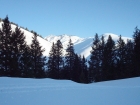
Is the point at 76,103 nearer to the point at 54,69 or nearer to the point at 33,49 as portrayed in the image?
→ the point at 33,49

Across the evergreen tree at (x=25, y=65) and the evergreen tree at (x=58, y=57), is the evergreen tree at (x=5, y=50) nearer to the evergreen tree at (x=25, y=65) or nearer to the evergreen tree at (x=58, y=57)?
the evergreen tree at (x=25, y=65)

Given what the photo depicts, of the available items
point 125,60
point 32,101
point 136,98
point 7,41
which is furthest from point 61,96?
point 125,60

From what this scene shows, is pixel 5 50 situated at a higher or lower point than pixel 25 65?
higher

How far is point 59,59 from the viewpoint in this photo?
151ft

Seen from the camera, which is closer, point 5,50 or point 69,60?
point 5,50

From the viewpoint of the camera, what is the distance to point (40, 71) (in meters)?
38.0

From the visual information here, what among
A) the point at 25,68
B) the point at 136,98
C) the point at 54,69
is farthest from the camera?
the point at 54,69

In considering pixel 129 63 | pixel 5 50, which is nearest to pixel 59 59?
pixel 129 63

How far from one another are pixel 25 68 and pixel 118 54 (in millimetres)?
22678

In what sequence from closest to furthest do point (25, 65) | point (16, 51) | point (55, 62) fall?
point (16, 51)
point (25, 65)
point (55, 62)

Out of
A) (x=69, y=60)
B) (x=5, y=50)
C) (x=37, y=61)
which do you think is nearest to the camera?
(x=5, y=50)

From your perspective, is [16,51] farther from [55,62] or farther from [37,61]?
[55,62]

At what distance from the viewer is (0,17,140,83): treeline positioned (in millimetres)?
30078

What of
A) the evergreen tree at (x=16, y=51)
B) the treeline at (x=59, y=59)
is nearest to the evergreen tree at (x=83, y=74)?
the treeline at (x=59, y=59)
